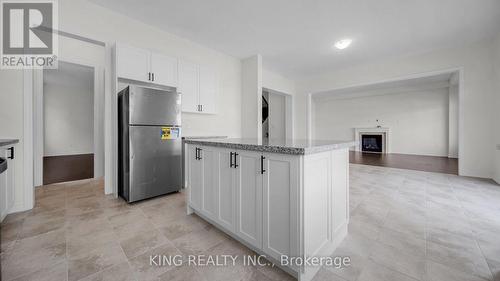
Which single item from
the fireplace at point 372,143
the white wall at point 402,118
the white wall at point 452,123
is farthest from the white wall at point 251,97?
the white wall at point 452,123

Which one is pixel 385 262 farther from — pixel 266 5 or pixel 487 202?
pixel 266 5

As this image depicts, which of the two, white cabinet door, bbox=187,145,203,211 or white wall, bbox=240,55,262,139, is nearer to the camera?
white cabinet door, bbox=187,145,203,211

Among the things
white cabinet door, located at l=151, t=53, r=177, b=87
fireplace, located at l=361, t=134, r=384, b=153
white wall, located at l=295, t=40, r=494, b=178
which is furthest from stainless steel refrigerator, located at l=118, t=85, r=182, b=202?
fireplace, located at l=361, t=134, r=384, b=153

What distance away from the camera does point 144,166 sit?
2.59 meters

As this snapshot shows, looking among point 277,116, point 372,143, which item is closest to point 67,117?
point 277,116

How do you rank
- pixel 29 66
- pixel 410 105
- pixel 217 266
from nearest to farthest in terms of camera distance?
pixel 217 266, pixel 29 66, pixel 410 105

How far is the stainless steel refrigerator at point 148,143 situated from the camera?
249cm

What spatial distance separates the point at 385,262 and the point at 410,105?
8.43 m

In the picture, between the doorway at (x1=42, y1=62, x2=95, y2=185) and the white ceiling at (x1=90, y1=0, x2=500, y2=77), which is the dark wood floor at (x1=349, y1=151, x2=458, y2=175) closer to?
A: the white ceiling at (x1=90, y1=0, x2=500, y2=77)

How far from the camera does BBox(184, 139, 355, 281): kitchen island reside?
1171 mm

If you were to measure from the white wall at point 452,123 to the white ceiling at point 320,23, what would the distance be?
3.97 meters

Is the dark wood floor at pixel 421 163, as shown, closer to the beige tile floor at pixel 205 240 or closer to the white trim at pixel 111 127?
the beige tile floor at pixel 205 240

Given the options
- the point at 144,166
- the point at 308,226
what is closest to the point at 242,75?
the point at 144,166

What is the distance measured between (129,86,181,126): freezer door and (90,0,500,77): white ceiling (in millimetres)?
1258
